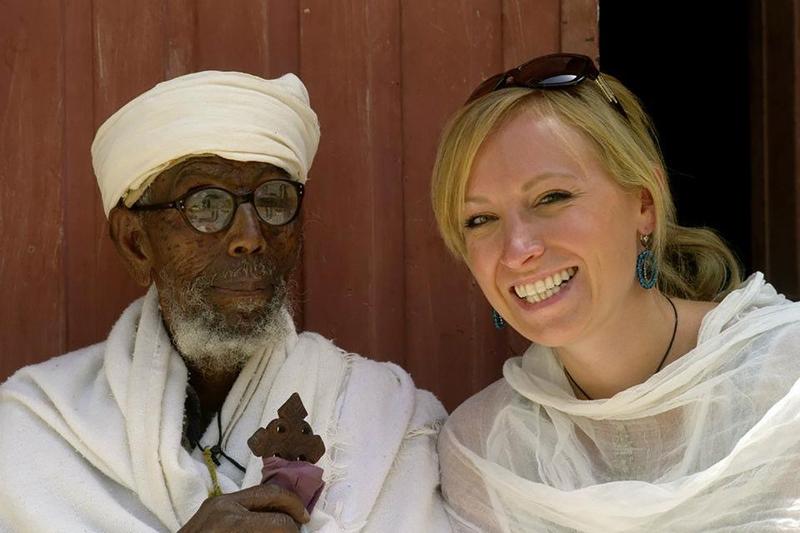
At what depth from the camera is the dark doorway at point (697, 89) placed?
4566 mm

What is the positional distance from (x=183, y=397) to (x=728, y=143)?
3.12 m

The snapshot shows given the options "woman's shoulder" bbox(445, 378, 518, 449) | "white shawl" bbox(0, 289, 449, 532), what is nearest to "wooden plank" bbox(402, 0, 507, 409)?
"white shawl" bbox(0, 289, 449, 532)

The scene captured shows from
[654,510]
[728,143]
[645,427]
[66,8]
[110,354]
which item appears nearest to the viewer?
[654,510]

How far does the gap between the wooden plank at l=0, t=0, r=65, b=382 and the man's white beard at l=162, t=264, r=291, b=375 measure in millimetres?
566

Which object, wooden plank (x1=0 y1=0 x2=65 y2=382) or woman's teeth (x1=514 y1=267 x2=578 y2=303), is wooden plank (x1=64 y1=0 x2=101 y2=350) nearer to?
wooden plank (x1=0 y1=0 x2=65 y2=382)

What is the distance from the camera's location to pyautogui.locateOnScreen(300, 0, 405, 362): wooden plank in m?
3.23

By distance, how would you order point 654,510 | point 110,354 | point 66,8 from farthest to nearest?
1. point 66,8
2. point 110,354
3. point 654,510

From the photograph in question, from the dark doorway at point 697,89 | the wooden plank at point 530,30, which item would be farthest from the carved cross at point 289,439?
the dark doorway at point 697,89

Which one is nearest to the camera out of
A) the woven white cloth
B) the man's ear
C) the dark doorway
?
the woven white cloth

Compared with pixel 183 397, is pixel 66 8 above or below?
above

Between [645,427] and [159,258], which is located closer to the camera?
[645,427]

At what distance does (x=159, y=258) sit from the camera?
8.94 feet

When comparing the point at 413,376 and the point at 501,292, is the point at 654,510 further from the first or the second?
the point at 413,376

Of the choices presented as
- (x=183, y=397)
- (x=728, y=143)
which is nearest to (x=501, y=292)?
(x=183, y=397)
